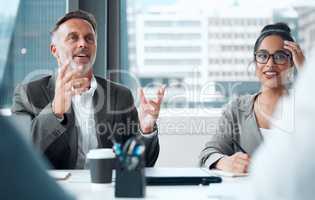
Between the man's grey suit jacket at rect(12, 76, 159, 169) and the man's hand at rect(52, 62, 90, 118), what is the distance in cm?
4

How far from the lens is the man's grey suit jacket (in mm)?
2301

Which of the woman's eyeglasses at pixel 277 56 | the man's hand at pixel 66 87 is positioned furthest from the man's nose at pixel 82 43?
the woman's eyeglasses at pixel 277 56

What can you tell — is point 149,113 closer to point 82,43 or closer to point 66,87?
point 66,87

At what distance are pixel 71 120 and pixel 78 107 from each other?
112mm

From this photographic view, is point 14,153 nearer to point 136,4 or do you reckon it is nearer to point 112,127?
point 112,127

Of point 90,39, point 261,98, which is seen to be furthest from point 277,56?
point 90,39

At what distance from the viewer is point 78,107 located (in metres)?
2.54

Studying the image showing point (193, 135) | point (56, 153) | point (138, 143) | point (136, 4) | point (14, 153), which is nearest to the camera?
point (14, 153)

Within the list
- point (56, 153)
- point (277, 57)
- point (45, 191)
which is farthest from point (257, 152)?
point (277, 57)

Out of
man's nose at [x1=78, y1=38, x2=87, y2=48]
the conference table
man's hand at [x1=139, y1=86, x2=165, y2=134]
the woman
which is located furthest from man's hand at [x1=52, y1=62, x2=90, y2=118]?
the woman

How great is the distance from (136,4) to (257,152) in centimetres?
303

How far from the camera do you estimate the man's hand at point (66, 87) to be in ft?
7.58

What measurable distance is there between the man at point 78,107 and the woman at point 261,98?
43cm

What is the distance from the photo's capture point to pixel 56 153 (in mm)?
2371
